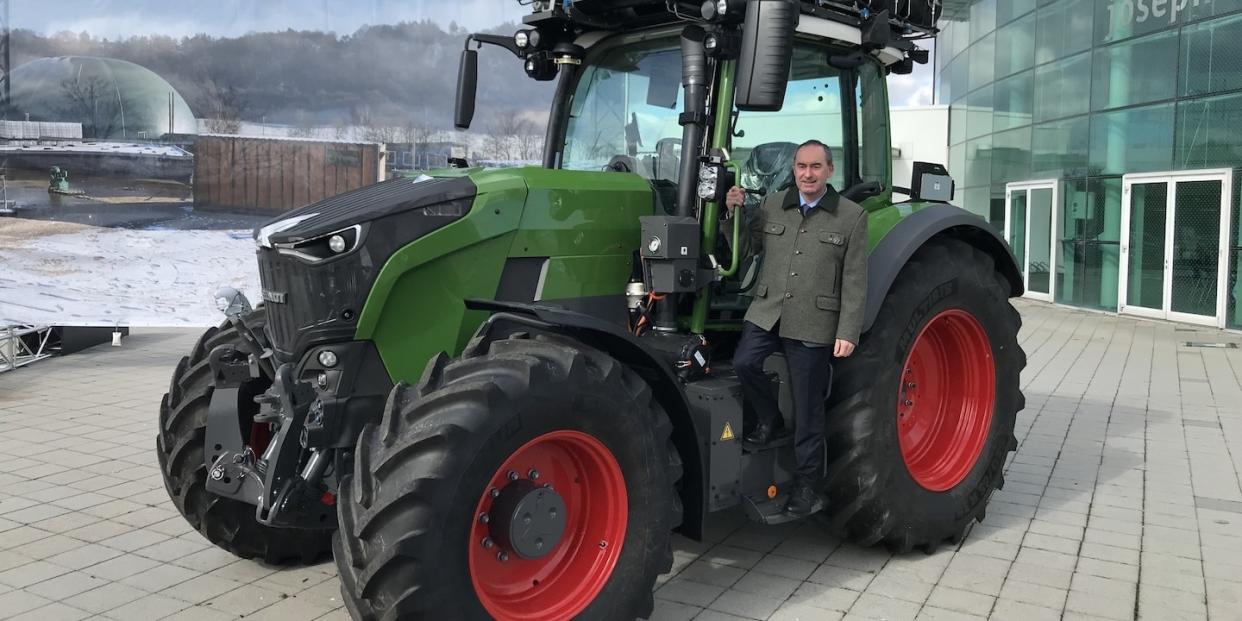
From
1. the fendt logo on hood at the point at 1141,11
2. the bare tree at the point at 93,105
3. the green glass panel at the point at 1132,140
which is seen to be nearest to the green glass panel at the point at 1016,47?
the fendt logo on hood at the point at 1141,11

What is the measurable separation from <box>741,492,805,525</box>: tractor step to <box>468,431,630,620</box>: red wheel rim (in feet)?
2.81

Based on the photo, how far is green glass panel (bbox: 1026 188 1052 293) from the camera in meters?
19.8

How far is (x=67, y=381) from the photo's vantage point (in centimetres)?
979

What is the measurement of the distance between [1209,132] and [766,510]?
549 inches

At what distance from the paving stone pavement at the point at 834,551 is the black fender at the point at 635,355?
507 millimetres

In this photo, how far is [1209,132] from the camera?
1498 centimetres

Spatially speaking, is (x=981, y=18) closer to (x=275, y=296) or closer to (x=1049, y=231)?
(x=1049, y=231)

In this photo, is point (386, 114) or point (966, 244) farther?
point (386, 114)

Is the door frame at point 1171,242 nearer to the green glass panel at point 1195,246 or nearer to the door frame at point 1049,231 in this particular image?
the green glass panel at point 1195,246

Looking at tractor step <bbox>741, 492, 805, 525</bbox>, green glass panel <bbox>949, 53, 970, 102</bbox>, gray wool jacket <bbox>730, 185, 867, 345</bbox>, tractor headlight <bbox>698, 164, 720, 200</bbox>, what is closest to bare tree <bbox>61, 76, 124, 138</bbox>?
tractor headlight <bbox>698, 164, 720, 200</bbox>

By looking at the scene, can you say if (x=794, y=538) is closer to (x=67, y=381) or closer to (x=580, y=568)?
(x=580, y=568)

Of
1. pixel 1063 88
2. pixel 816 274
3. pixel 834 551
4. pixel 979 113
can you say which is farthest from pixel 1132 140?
pixel 816 274

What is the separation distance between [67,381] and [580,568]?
8.10 metres

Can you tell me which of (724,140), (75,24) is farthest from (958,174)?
(724,140)
